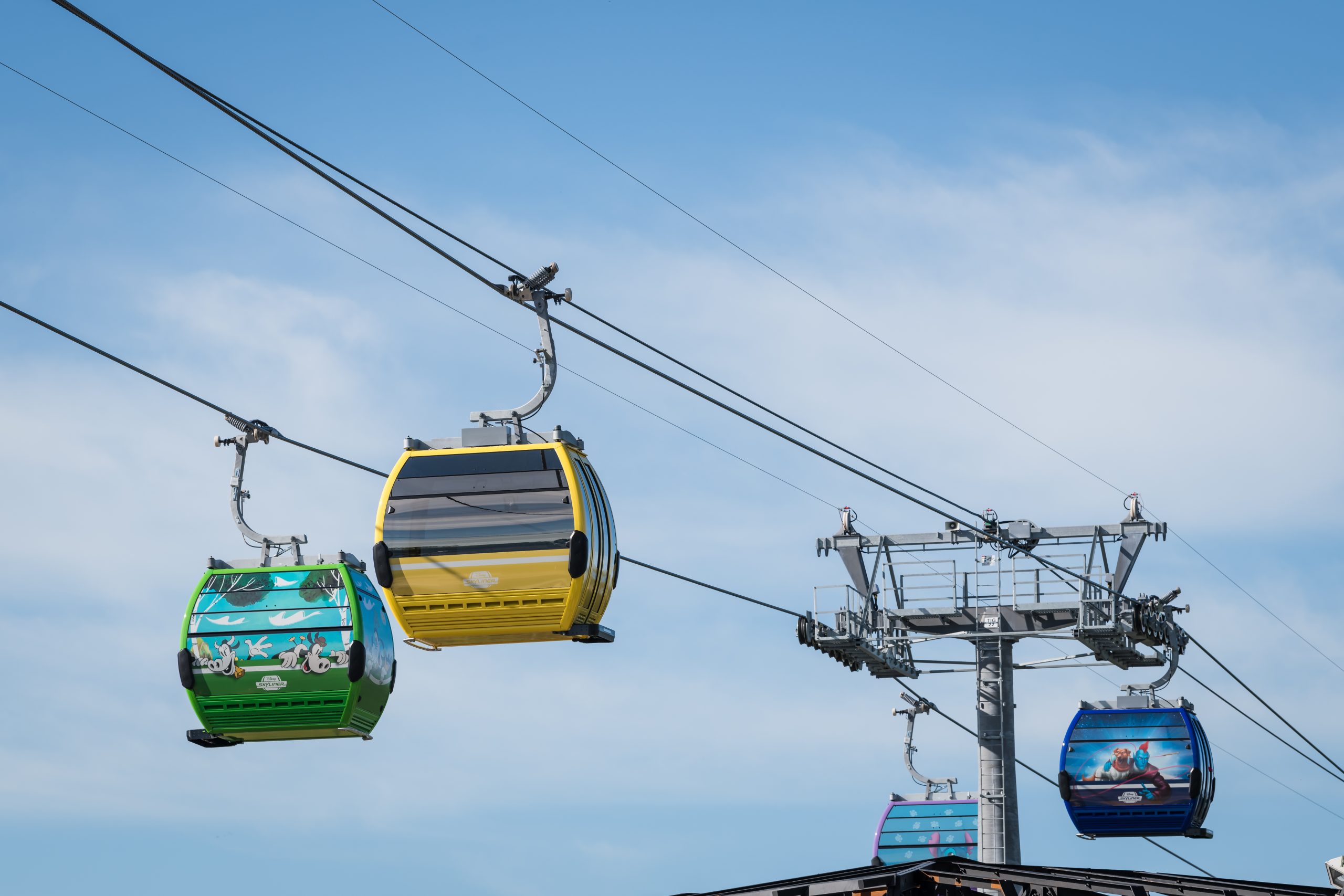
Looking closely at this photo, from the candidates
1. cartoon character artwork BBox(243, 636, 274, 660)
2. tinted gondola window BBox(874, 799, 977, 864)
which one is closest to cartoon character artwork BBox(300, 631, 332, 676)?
cartoon character artwork BBox(243, 636, 274, 660)

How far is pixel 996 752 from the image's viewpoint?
1107 inches

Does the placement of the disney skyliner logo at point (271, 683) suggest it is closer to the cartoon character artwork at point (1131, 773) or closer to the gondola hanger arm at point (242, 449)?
the gondola hanger arm at point (242, 449)

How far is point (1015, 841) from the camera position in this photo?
2762 cm

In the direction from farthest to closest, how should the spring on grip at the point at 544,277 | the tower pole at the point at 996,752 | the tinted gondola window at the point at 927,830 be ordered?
the tinted gondola window at the point at 927,830, the tower pole at the point at 996,752, the spring on grip at the point at 544,277

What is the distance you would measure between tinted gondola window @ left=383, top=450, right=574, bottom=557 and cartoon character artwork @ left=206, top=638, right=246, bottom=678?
3.22 meters

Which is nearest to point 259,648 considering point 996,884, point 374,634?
point 374,634

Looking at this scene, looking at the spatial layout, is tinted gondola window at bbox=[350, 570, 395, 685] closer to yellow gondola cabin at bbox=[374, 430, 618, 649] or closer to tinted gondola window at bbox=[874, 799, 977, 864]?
yellow gondola cabin at bbox=[374, 430, 618, 649]

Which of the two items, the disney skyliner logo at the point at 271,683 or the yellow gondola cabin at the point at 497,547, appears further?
the disney skyliner logo at the point at 271,683

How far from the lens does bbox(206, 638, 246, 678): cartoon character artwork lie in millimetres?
17766

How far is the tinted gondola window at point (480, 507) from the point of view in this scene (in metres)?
15.1

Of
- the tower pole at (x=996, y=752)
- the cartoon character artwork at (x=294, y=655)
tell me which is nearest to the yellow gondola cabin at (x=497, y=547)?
the cartoon character artwork at (x=294, y=655)

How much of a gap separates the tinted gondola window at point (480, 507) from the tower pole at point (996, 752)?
552 inches

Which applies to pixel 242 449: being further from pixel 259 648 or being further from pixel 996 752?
pixel 996 752

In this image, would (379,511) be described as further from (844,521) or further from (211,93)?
(844,521)
